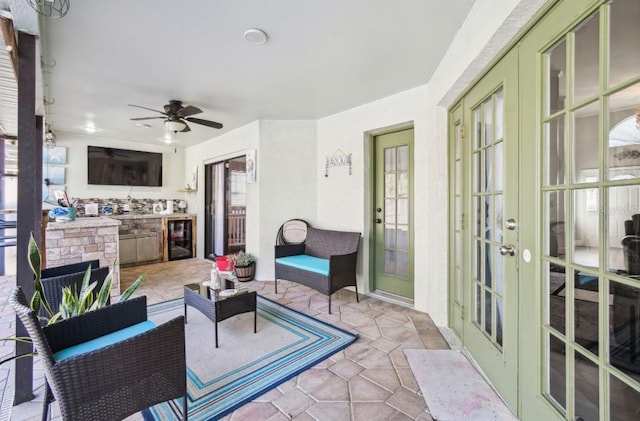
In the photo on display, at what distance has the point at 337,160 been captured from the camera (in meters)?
4.00

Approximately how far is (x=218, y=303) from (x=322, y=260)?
1583 mm

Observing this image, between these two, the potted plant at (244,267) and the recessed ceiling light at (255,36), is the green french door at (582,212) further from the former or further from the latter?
the potted plant at (244,267)

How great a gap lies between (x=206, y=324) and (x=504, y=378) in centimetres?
246

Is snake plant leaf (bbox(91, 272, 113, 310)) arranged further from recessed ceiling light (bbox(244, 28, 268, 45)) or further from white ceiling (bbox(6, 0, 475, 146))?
recessed ceiling light (bbox(244, 28, 268, 45))

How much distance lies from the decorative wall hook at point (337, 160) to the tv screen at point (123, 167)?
418 cm

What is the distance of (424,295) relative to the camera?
3100 millimetres

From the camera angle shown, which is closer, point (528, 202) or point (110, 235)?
point (528, 202)

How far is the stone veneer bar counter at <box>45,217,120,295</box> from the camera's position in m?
3.34

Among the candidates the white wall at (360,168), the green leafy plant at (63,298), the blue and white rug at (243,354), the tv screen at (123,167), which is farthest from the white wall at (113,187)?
the green leafy plant at (63,298)

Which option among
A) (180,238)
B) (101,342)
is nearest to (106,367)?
(101,342)

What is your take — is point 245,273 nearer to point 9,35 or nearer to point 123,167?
point 9,35

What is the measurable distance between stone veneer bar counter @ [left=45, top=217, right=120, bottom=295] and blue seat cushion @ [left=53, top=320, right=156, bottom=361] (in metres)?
2.02

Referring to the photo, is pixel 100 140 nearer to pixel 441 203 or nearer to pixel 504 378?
pixel 441 203

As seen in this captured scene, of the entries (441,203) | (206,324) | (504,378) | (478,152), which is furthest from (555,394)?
(206,324)
